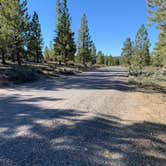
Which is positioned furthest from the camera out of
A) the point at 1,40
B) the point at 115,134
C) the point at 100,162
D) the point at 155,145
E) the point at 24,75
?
the point at 1,40

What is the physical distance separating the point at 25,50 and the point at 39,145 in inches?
998

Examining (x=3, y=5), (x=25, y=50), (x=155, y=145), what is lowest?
(x=155, y=145)

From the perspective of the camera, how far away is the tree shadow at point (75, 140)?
4148 millimetres

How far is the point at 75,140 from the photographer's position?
508cm

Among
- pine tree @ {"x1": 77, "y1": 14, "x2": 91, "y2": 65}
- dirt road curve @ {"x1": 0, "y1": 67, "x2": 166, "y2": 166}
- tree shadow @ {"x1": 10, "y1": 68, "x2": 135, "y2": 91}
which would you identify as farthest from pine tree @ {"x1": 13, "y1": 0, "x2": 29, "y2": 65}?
pine tree @ {"x1": 77, "y1": 14, "x2": 91, "y2": 65}

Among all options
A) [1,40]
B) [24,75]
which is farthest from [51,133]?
[1,40]

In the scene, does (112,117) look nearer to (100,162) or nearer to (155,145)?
(155,145)

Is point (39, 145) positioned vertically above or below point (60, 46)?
below

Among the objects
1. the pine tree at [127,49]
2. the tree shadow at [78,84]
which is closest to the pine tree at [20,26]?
the tree shadow at [78,84]

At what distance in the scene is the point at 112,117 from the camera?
24.1 ft

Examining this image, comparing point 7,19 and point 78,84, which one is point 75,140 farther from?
point 7,19

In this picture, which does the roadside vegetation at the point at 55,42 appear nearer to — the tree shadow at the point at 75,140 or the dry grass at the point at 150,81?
the dry grass at the point at 150,81

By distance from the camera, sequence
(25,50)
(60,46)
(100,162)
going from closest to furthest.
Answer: (100,162) < (25,50) < (60,46)

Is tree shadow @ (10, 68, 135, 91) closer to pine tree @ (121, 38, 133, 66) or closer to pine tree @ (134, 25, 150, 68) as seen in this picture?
pine tree @ (134, 25, 150, 68)
